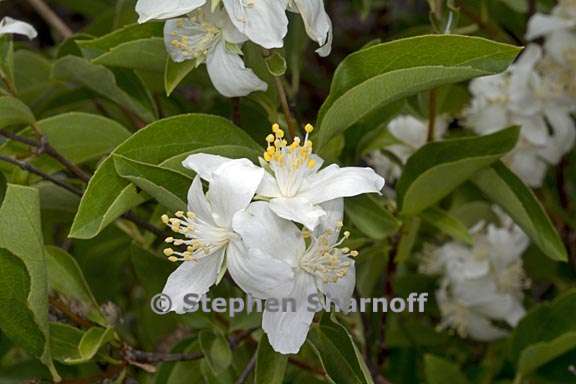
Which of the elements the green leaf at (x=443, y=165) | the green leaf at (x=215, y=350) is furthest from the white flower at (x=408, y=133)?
the green leaf at (x=215, y=350)

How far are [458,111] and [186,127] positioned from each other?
0.98 metres

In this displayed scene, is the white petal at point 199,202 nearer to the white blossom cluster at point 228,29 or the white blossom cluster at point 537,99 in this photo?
the white blossom cluster at point 228,29

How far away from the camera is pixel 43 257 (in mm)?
1368

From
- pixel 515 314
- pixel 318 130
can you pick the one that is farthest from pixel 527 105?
pixel 318 130

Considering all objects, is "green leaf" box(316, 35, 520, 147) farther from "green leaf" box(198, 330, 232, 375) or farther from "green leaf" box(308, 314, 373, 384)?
"green leaf" box(198, 330, 232, 375)

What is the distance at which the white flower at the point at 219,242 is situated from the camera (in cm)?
123

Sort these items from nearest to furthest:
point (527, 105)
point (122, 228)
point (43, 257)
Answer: point (43, 257) → point (122, 228) → point (527, 105)

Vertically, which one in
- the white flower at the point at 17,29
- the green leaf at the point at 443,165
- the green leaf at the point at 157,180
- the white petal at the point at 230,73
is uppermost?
the white flower at the point at 17,29

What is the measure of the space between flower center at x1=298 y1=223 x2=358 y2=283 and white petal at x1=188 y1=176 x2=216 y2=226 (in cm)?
12

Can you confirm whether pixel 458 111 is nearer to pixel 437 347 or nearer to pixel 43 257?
pixel 437 347

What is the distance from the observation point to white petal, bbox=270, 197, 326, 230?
1.23m

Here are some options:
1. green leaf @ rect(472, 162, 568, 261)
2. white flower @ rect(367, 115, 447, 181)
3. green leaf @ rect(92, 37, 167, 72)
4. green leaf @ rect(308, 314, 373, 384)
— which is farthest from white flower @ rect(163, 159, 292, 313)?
white flower @ rect(367, 115, 447, 181)

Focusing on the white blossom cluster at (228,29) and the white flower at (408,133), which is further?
the white flower at (408,133)

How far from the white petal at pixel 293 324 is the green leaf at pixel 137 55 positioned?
0.41 meters
